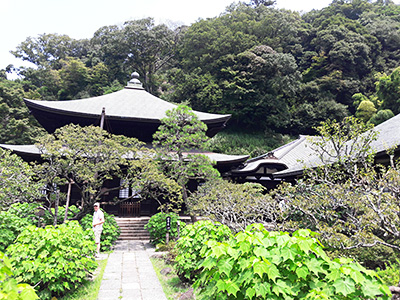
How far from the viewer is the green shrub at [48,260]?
4.62 metres

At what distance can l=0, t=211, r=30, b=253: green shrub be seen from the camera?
6.84 m

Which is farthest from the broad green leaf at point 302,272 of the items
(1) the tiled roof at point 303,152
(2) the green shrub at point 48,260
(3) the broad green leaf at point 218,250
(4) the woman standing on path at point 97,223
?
(4) the woman standing on path at point 97,223

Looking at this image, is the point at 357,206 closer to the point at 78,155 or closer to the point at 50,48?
the point at 78,155

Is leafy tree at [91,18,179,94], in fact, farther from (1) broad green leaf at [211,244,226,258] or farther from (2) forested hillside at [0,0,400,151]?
(1) broad green leaf at [211,244,226,258]

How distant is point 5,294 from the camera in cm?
187

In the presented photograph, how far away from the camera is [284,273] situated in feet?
9.00

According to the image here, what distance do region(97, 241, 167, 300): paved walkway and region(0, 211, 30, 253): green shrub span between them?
2460mm

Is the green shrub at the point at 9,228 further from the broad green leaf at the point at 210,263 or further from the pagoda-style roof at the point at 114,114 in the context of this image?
the pagoda-style roof at the point at 114,114

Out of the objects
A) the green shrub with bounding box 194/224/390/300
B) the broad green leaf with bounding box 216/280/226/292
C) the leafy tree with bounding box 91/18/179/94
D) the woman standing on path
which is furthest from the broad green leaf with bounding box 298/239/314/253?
the leafy tree with bounding box 91/18/179/94

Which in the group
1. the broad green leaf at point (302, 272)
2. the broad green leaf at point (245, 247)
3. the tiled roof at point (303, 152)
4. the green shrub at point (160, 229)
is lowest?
the green shrub at point (160, 229)

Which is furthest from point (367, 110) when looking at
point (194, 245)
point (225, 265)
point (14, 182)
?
point (225, 265)

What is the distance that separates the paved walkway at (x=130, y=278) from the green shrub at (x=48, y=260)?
751 millimetres

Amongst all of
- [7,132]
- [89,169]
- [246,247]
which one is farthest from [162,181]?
[7,132]

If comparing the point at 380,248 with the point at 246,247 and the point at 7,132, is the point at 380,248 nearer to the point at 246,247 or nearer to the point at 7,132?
the point at 246,247
